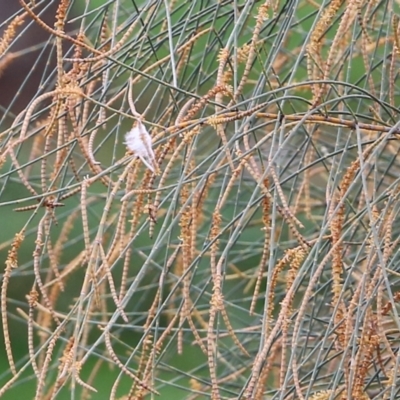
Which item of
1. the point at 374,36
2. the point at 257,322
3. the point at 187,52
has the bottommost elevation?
the point at 257,322

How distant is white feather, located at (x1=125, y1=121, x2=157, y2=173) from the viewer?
0.84 metres

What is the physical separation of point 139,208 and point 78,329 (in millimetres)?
220

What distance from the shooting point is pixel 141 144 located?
2.87 ft

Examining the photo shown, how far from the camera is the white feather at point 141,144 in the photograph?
840mm

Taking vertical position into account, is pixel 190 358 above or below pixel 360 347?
below

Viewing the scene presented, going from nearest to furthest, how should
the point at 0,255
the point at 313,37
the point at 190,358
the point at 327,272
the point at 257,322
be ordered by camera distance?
the point at 313,37
the point at 327,272
the point at 257,322
the point at 190,358
the point at 0,255

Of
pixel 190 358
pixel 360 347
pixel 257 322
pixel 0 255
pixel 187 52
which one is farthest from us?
pixel 0 255

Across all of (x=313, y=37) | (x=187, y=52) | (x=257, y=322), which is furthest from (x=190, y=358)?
(x=313, y=37)

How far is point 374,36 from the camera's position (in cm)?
176

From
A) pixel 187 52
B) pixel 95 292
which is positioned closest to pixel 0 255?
pixel 187 52

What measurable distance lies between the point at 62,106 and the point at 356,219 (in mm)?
365

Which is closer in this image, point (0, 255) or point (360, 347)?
point (360, 347)

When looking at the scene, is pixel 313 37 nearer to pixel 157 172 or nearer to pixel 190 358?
pixel 157 172

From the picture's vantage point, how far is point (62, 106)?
1.05 m
